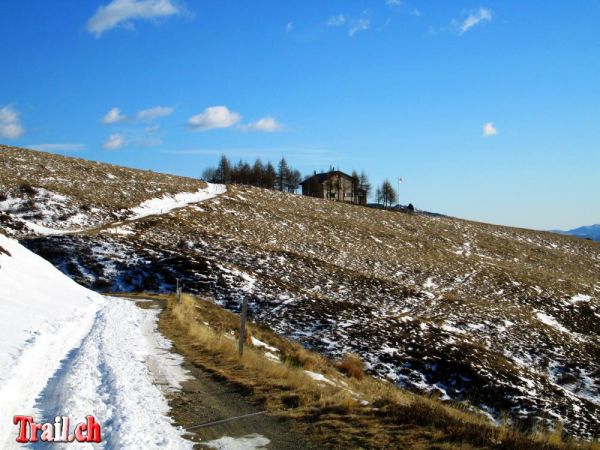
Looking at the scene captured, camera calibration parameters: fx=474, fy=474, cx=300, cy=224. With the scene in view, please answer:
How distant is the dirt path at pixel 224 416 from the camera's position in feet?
21.7

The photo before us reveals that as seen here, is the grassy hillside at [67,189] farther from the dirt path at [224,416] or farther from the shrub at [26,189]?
the dirt path at [224,416]

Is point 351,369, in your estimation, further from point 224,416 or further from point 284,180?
point 284,180

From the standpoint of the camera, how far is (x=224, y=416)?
302 inches

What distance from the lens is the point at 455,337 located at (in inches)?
997

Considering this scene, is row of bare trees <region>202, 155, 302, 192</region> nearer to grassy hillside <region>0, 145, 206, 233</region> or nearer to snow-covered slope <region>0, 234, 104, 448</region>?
grassy hillside <region>0, 145, 206, 233</region>

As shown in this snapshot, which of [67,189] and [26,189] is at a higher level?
[67,189]

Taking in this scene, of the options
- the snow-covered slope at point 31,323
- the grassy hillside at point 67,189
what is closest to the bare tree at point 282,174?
the grassy hillside at point 67,189

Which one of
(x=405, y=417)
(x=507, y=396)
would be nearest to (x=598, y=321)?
(x=507, y=396)

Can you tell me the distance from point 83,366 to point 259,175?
108114 millimetres

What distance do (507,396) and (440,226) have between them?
58.4 metres

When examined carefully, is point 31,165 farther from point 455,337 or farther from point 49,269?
point 455,337

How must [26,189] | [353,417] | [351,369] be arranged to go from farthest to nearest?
[26,189] < [351,369] < [353,417]

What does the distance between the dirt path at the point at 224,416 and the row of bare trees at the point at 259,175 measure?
106m

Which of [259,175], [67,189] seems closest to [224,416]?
[67,189]
